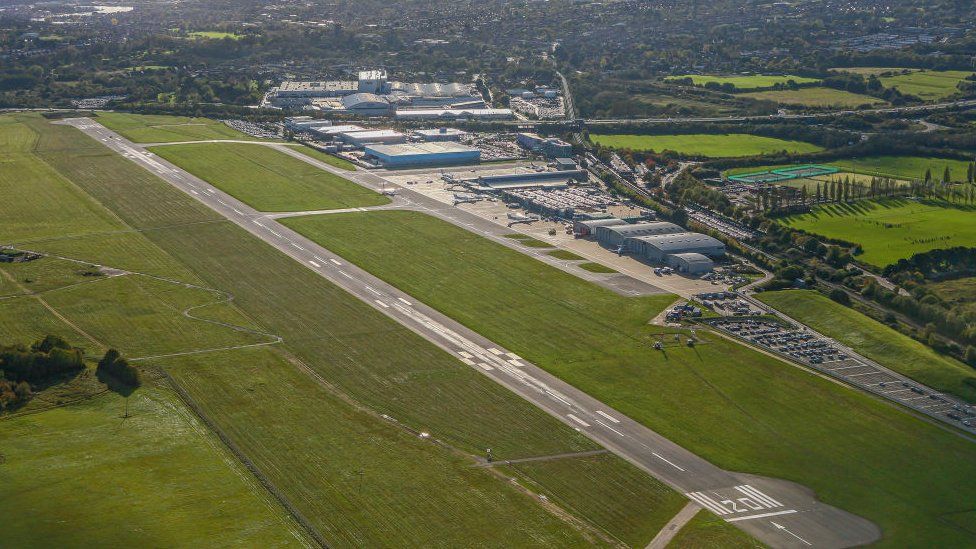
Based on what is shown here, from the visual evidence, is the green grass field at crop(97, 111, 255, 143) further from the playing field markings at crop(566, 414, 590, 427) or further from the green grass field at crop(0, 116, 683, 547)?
the playing field markings at crop(566, 414, 590, 427)

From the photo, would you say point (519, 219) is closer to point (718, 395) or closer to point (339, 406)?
point (718, 395)

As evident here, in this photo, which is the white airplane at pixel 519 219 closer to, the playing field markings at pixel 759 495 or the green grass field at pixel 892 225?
the green grass field at pixel 892 225

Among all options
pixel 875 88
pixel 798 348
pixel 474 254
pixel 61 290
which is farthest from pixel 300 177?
pixel 875 88

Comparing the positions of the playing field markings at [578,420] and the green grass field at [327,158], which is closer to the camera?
the playing field markings at [578,420]

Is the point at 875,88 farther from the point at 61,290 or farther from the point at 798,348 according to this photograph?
the point at 61,290

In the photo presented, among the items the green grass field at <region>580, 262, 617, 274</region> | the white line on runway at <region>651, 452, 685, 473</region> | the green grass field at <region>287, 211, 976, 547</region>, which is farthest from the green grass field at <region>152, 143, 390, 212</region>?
the white line on runway at <region>651, 452, 685, 473</region>

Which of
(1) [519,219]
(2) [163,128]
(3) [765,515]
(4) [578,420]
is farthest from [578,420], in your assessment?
(2) [163,128]

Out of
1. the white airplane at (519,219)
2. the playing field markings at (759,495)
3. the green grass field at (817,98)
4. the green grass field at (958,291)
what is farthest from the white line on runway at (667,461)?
the green grass field at (817,98)
